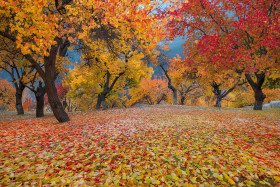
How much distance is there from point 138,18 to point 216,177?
606 cm

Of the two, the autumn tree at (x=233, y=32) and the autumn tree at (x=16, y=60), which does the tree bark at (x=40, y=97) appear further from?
the autumn tree at (x=233, y=32)

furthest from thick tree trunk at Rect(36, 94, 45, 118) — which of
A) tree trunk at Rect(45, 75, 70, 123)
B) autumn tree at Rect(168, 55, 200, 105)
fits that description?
autumn tree at Rect(168, 55, 200, 105)

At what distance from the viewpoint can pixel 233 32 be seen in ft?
32.1

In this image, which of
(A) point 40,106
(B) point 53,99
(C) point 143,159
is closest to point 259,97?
(C) point 143,159

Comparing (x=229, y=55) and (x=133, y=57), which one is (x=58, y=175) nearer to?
(x=229, y=55)

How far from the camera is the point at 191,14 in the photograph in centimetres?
1163

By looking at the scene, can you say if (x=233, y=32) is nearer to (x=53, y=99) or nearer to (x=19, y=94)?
(x=53, y=99)

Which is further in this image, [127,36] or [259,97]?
[259,97]

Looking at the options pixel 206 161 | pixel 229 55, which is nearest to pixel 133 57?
pixel 229 55

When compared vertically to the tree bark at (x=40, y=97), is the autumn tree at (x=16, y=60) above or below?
above

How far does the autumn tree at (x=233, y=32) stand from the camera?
7.89m

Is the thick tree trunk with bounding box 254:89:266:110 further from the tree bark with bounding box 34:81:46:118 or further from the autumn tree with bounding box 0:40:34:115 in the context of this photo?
the autumn tree with bounding box 0:40:34:115

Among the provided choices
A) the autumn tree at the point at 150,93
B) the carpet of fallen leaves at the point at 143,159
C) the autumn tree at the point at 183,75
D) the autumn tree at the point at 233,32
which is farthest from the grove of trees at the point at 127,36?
the autumn tree at the point at 150,93

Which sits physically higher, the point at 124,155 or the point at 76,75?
the point at 76,75
